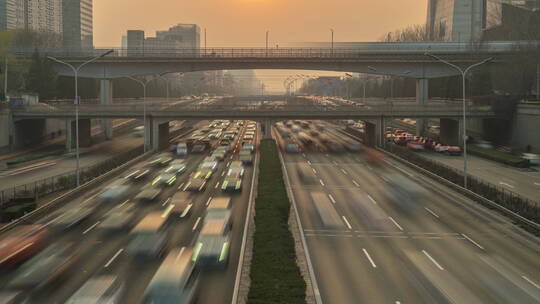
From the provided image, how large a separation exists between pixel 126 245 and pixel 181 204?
10.1 m

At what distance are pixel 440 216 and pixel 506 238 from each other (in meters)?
6.12

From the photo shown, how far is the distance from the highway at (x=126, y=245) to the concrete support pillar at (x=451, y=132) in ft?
158

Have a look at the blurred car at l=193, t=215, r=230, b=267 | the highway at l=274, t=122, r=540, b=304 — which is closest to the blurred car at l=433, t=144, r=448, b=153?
the highway at l=274, t=122, r=540, b=304

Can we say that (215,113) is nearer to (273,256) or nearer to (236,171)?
(236,171)

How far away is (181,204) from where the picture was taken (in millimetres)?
41469

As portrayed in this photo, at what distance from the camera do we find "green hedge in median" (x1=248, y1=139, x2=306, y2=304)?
22.0 metres

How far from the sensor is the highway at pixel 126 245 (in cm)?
2447

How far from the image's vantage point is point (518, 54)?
8719cm

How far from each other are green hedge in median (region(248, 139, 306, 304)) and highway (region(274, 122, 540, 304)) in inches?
63.6

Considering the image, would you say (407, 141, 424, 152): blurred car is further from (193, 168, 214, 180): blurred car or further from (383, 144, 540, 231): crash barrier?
(193, 168, 214, 180): blurred car

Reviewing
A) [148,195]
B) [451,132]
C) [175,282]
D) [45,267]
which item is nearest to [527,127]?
[451,132]

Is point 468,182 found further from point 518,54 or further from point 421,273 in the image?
point 518,54

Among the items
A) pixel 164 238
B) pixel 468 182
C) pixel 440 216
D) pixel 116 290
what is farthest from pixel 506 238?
pixel 116 290

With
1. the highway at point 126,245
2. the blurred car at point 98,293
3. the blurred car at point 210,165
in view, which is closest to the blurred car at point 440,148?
the blurred car at point 210,165
